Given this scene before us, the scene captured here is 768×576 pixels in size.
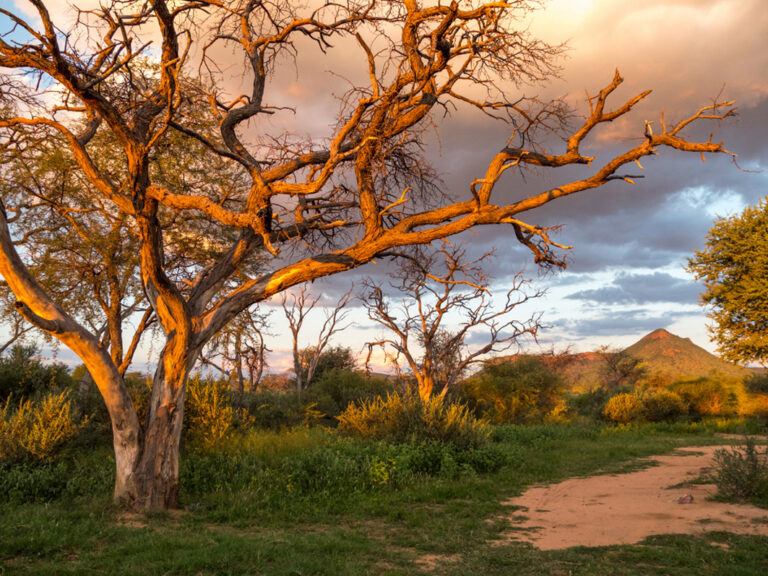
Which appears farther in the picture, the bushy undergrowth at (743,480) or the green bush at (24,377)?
the green bush at (24,377)

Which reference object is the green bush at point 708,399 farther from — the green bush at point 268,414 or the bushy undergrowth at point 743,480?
the green bush at point 268,414

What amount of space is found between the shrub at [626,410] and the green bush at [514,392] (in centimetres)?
489

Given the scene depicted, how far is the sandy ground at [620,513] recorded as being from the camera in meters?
Result: 6.50

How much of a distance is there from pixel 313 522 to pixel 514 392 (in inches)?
903

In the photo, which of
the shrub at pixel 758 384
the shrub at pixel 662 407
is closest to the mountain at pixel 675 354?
the shrub at pixel 758 384

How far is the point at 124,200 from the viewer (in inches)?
315

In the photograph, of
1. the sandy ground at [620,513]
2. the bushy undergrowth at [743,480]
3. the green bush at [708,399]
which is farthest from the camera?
the green bush at [708,399]

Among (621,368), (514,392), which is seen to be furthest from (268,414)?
(621,368)

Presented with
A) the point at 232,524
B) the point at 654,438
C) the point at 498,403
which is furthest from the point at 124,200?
the point at 498,403

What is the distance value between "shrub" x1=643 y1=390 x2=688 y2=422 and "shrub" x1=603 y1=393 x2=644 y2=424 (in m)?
0.52

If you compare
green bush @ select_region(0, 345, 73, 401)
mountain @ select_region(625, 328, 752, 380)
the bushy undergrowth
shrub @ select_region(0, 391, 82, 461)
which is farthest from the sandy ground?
mountain @ select_region(625, 328, 752, 380)

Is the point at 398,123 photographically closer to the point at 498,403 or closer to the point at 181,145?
the point at 181,145

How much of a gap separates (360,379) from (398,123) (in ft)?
63.5

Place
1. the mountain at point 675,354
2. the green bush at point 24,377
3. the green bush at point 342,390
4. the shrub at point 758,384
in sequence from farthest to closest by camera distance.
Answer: the mountain at point 675,354
the shrub at point 758,384
the green bush at point 342,390
the green bush at point 24,377
